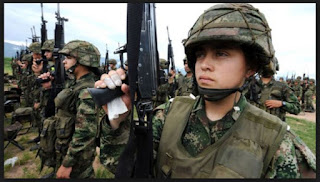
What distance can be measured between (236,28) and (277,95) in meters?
4.73

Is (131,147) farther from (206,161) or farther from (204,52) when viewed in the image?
(204,52)

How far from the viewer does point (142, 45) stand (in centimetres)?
135

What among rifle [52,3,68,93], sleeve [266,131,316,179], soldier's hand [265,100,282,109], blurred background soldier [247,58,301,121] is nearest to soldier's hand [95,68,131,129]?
sleeve [266,131,316,179]

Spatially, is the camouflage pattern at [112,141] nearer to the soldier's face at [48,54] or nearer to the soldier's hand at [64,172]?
the soldier's hand at [64,172]

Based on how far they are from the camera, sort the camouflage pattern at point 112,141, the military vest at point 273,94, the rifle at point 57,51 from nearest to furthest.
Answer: the camouflage pattern at point 112,141 < the rifle at point 57,51 < the military vest at point 273,94

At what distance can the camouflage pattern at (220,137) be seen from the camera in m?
1.36

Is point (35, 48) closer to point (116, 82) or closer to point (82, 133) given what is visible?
point (82, 133)

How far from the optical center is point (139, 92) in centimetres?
131

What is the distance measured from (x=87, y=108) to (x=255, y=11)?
8.41 feet

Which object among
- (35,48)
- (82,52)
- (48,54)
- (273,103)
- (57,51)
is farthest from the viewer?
(35,48)

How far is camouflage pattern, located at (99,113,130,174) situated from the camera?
1.50m

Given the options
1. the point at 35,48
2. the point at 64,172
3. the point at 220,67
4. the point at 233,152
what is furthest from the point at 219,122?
the point at 35,48

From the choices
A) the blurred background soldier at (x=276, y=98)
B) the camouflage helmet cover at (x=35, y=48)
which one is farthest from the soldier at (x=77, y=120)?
the blurred background soldier at (x=276, y=98)

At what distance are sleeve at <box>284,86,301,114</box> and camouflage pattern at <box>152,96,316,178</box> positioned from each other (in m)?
4.33
